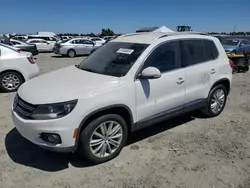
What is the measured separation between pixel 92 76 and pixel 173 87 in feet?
4.26

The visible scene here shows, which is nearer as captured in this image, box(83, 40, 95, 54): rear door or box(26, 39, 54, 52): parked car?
box(83, 40, 95, 54): rear door

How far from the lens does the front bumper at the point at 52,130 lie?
2.88 m

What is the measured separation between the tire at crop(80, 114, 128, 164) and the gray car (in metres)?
15.4

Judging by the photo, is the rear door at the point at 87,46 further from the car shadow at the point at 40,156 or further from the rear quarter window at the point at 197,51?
the car shadow at the point at 40,156

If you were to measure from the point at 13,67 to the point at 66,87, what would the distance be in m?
4.28

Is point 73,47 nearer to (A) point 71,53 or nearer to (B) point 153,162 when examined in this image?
(A) point 71,53

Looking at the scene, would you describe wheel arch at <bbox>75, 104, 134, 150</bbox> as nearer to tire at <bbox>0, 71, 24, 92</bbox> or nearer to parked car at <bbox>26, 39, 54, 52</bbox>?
A: tire at <bbox>0, 71, 24, 92</bbox>

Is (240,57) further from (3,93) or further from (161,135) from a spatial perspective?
(3,93)

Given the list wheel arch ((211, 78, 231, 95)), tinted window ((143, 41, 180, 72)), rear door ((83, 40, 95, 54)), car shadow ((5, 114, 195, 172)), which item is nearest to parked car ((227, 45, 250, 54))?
wheel arch ((211, 78, 231, 95))

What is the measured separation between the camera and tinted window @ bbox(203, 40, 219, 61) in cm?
457

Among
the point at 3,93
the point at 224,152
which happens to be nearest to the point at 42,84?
the point at 224,152

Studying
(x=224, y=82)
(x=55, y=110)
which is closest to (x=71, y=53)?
(x=224, y=82)

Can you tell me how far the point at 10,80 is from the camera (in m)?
6.83

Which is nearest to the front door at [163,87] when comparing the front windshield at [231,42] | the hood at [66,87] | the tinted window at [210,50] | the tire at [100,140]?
the tire at [100,140]
